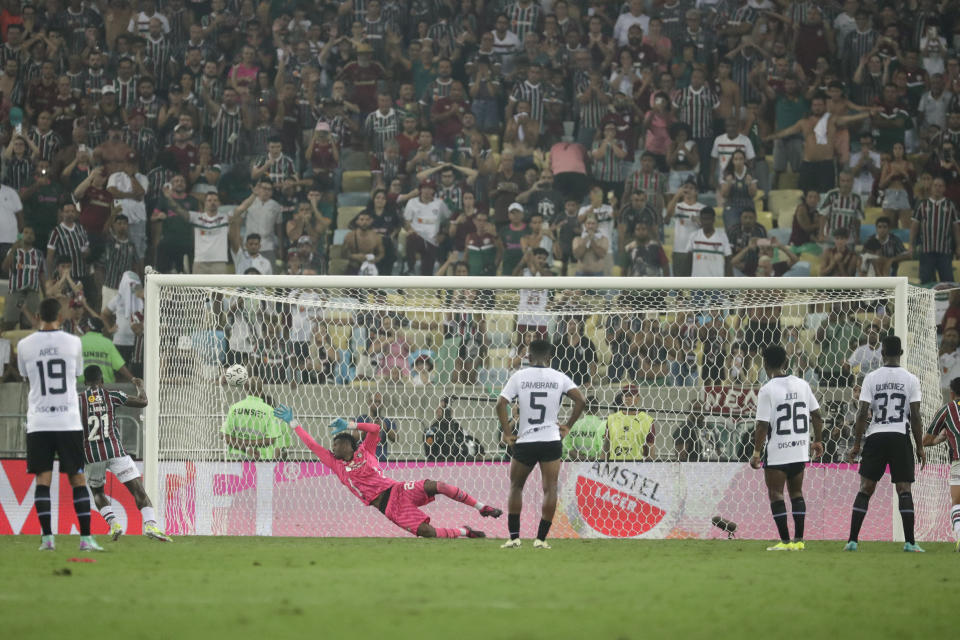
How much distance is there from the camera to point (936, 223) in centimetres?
1866

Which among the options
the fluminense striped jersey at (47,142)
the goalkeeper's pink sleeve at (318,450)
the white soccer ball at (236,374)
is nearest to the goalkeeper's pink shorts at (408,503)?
the goalkeeper's pink sleeve at (318,450)

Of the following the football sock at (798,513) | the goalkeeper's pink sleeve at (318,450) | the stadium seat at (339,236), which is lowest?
the football sock at (798,513)

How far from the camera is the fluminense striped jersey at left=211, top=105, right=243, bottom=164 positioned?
66.0 ft

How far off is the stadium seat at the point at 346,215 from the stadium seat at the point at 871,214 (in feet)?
26.0

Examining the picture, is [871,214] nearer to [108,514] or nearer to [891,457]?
[891,457]

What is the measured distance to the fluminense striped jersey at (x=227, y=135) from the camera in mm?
20109

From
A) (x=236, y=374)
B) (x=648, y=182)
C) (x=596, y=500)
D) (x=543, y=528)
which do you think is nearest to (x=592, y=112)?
(x=648, y=182)

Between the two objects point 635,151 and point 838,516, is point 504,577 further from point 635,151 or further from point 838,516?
point 635,151

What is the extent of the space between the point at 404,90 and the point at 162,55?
4.24 metres

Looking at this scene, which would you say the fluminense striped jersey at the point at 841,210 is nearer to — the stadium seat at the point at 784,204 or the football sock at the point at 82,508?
the stadium seat at the point at 784,204

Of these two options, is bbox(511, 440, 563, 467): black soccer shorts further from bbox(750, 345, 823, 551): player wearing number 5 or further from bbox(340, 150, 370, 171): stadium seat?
bbox(340, 150, 370, 171): stadium seat

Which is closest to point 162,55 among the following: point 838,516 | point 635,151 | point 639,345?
point 635,151

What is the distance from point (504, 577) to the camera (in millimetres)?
7672

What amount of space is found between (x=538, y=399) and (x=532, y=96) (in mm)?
10621
